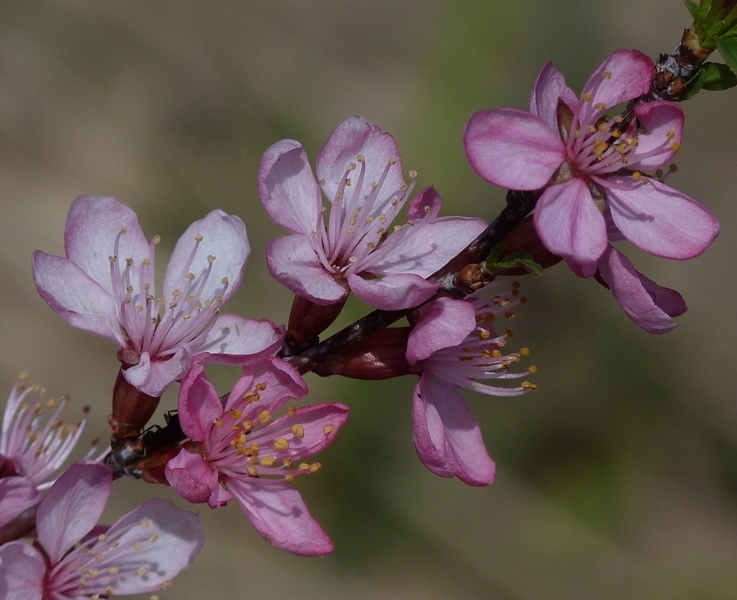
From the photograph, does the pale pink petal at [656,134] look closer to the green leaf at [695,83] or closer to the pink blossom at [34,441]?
the green leaf at [695,83]

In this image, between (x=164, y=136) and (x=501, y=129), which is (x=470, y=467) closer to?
(x=501, y=129)

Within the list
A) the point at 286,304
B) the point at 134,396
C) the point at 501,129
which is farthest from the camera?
the point at 286,304

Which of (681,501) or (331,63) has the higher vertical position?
(331,63)

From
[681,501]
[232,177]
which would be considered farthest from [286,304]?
[681,501]

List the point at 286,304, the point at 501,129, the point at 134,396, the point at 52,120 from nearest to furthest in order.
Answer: the point at 501,129 < the point at 134,396 < the point at 286,304 < the point at 52,120

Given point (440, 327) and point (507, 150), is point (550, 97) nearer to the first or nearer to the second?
point (507, 150)

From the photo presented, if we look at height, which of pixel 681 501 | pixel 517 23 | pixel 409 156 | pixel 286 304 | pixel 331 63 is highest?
pixel 517 23

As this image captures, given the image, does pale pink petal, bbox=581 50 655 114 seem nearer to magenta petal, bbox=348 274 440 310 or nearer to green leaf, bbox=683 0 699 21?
green leaf, bbox=683 0 699 21

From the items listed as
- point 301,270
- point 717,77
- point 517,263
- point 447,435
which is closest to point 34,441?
point 301,270
